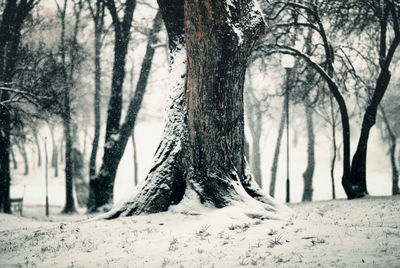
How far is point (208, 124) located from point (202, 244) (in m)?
1.97

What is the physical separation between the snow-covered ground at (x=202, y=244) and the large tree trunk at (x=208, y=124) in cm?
37

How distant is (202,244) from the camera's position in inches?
162

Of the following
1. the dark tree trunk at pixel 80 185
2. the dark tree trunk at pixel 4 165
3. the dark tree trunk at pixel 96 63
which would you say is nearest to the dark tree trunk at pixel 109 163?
the dark tree trunk at pixel 96 63

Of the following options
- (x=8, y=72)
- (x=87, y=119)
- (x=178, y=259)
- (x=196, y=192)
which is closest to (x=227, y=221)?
(x=196, y=192)

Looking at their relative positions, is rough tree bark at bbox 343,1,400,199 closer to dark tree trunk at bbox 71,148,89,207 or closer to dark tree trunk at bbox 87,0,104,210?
dark tree trunk at bbox 87,0,104,210

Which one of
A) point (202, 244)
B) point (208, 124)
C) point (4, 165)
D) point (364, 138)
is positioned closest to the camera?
point (202, 244)

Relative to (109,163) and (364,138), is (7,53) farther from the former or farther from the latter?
(364,138)

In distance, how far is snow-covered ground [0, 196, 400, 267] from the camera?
3.49 m

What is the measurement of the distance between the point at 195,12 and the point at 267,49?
628cm

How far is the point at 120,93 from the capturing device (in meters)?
10.4

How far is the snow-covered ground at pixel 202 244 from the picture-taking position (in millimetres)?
3494

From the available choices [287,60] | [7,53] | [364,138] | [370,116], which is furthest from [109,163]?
[370,116]

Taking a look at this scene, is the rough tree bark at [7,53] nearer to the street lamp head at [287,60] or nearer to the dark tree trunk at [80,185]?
the dark tree trunk at [80,185]

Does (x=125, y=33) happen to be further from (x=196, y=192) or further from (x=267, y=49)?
(x=196, y=192)
